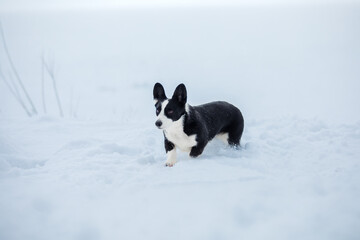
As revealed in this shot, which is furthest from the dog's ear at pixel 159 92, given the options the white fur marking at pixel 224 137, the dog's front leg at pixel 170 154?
the white fur marking at pixel 224 137

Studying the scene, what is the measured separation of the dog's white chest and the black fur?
46 millimetres

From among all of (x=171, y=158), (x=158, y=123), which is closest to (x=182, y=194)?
(x=158, y=123)

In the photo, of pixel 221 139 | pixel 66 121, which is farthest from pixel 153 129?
pixel 66 121

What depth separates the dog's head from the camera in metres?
3.71

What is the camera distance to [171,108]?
3799 millimetres

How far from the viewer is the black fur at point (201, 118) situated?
3.86m

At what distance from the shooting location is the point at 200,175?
3311 mm

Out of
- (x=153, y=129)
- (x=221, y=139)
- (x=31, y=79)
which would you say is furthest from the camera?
(x=31, y=79)

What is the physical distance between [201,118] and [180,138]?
1.54 feet

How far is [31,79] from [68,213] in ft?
44.1

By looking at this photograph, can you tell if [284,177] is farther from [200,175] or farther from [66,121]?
[66,121]

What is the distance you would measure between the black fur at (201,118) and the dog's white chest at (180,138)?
0.05m

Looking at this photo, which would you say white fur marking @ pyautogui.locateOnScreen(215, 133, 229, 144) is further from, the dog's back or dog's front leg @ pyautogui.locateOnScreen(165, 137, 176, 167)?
dog's front leg @ pyautogui.locateOnScreen(165, 137, 176, 167)

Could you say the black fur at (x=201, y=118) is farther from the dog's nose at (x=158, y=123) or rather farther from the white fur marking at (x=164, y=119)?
the dog's nose at (x=158, y=123)
